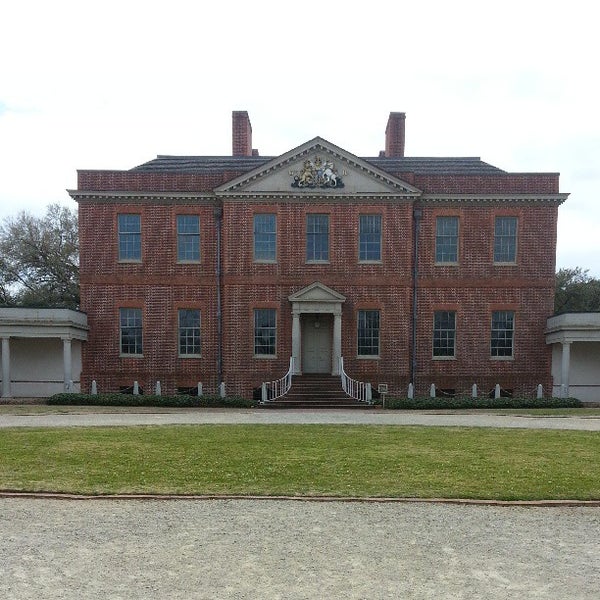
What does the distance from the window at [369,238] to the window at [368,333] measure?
8.20 ft

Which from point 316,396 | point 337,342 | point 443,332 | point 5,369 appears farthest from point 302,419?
point 5,369

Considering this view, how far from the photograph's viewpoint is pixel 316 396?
75.9ft

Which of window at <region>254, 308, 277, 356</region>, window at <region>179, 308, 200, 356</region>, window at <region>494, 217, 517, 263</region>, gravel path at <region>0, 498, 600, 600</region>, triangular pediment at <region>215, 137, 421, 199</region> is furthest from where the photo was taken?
window at <region>179, 308, 200, 356</region>

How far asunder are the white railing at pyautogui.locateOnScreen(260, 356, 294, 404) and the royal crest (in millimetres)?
7654

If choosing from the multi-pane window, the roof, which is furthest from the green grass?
the roof

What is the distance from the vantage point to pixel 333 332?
2547 centimetres

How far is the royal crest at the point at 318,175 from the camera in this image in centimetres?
2517

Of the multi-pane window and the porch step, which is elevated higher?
the multi-pane window

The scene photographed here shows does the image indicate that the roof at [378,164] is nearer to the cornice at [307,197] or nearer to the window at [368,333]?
the cornice at [307,197]

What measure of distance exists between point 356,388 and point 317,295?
171 inches

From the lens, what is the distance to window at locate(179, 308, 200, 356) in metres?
25.8

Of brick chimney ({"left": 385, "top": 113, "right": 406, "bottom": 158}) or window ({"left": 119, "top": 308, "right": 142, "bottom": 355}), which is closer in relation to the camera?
window ({"left": 119, "top": 308, "right": 142, "bottom": 355})

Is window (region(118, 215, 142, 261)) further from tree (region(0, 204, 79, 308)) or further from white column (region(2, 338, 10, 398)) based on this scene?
tree (region(0, 204, 79, 308))

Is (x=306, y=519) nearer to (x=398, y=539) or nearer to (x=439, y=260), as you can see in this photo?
(x=398, y=539)
